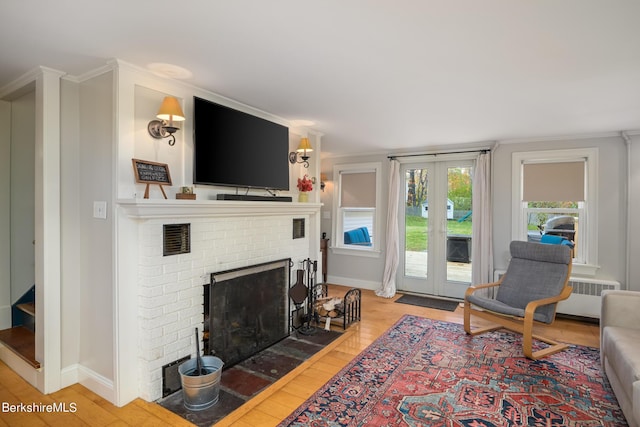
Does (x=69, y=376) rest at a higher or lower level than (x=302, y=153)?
lower

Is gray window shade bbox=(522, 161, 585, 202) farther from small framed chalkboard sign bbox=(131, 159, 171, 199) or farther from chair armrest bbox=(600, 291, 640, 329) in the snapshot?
small framed chalkboard sign bbox=(131, 159, 171, 199)

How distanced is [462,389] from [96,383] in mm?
2660

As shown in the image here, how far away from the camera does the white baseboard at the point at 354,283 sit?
5613 millimetres

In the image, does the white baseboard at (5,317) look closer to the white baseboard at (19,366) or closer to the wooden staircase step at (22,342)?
the wooden staircase step at (22,342)

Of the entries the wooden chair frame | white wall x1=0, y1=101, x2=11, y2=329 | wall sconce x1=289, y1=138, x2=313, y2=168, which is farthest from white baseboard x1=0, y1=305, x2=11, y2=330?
the wooden chair frame

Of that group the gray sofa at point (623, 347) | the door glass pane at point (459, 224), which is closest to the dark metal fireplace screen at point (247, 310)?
the gray sofa at point (623, 347)

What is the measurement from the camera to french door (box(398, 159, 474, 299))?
16.4ft

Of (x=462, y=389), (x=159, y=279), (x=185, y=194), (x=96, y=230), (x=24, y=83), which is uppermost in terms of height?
(x=24, y=83)

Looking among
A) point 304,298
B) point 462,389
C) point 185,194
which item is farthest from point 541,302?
point 185,194

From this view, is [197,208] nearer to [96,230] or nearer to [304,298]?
[96,230]

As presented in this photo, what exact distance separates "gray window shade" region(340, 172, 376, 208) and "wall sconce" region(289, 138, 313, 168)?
195cm

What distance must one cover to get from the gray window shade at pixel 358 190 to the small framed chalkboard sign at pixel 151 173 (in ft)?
12.1

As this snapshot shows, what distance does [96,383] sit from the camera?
2.44 meters

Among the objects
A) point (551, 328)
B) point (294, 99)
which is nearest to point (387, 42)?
point (294, 99)
